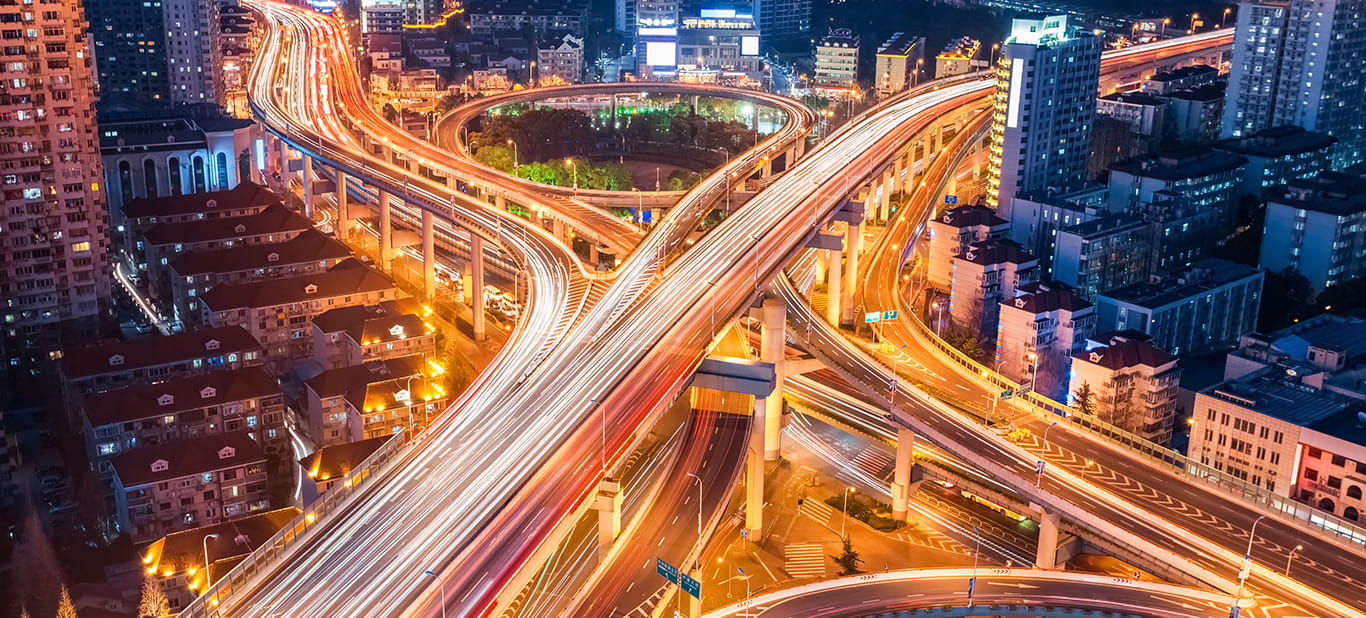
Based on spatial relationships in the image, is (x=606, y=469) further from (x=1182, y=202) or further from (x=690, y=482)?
(x=1182, y=202)

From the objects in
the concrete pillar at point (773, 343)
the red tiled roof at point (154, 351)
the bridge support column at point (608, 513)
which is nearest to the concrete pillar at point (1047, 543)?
the concrete pillar at point (773, 343)

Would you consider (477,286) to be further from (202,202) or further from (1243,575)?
(1243,575)

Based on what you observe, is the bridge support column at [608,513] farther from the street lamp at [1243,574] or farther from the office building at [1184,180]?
the office building at [1184,180]

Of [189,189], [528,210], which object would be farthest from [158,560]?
[189,189]

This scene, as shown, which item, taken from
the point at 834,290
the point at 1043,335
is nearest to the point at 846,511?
the point at 1043,335

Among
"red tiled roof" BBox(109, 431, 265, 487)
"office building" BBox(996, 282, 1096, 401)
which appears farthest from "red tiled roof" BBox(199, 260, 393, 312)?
"office building" BBox(996, 282, 1096, 401)

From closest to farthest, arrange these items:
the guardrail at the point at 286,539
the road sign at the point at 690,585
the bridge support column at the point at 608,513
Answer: the guardrail at the point at 286,539, the road sign at the point at 690,585, the bridge support column at the point at 608,513

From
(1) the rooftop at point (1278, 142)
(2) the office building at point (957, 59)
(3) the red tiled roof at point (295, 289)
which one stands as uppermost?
(2) the office building at point (957, 59)

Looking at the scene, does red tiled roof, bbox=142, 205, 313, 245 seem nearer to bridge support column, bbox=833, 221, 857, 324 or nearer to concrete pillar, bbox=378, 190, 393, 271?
concrete pillar, bbox=378, 190, 393, 271
